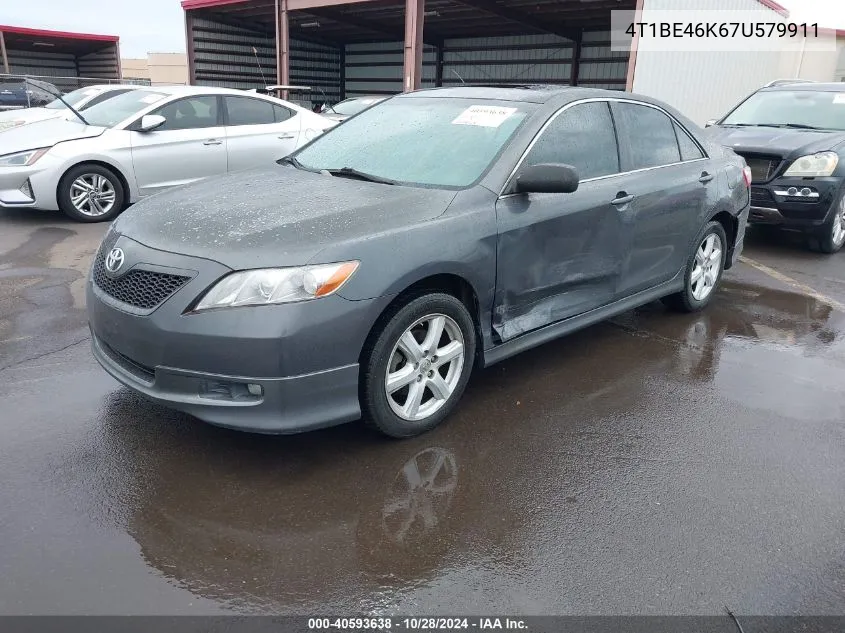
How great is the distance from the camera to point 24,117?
9.20m

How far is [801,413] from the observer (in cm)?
380

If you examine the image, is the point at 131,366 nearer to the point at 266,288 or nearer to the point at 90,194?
the point at 266,288

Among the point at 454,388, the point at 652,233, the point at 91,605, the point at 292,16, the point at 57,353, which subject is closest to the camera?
the point at 91,605

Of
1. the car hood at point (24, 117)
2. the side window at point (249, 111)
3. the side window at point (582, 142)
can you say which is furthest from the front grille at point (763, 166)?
the car hood at point (24, 117)

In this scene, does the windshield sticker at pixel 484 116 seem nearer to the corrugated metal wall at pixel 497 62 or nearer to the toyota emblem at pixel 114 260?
the toyota emblem at pixel 114 260

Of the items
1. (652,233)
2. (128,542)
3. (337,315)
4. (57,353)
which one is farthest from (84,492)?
(652,233)

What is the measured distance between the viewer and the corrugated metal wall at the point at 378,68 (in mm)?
25938

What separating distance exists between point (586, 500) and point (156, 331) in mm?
1921

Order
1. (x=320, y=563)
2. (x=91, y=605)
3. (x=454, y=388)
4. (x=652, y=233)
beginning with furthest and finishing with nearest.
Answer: (x=652, y=233)
(x=454, y=388)
(x=320, y=563)
(x=91, y=605)

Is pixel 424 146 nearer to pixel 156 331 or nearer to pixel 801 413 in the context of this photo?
pixel 156 331

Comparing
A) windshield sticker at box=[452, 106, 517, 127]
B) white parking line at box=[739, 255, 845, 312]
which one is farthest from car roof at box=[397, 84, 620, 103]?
white parking line at box=[739, 255, 845, 312]

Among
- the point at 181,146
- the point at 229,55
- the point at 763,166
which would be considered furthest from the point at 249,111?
the point at 229,55

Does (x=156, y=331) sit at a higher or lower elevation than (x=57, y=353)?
higher

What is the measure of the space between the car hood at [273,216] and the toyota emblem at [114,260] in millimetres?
103
